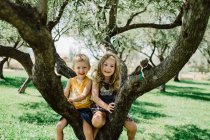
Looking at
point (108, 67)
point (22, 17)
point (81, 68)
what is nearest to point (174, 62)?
point (108, 67)

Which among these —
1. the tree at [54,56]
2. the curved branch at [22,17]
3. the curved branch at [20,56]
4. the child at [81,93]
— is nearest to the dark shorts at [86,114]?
the child at [81,93]

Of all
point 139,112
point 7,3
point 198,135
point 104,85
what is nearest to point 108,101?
point 104,85

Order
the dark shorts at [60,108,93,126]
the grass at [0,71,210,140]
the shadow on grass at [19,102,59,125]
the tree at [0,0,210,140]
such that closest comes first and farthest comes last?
the tree at [0,0,210,140], the dark shorts at [60,108,93,126], the grass at [0,71,210,140], the shadow on grass at [19,102,59,125]

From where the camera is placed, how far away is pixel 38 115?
17.5 meters

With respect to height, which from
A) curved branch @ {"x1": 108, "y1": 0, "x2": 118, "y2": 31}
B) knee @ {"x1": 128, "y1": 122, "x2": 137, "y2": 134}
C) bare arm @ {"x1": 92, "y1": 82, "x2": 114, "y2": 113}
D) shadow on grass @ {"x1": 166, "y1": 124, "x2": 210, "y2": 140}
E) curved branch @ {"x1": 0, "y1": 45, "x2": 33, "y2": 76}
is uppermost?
curved branch @ {"x1": 108, "y1": 0, "x2": 118, "y2": 31}

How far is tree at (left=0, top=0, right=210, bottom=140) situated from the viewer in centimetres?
500

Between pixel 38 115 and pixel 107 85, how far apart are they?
1138 cm

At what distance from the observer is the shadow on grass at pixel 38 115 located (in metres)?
15.8

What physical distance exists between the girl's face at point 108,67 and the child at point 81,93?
37 cm

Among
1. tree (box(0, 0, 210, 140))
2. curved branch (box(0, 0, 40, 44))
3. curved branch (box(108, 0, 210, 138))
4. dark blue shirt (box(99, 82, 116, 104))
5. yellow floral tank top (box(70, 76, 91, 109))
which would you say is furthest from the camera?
yellow floral tank top (box(70, 76, 91, 109))

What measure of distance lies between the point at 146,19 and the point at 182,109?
14.0 m

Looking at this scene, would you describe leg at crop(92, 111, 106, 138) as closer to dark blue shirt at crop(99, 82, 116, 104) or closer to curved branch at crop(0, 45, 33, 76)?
dark blue shirt at crop(99, 82, 116, 104)

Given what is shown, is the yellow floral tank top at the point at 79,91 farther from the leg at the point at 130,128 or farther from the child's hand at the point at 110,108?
the leg at the point at 130,128

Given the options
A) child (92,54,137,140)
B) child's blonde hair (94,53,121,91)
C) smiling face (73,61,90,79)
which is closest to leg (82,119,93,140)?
child (92,54,137,140)
